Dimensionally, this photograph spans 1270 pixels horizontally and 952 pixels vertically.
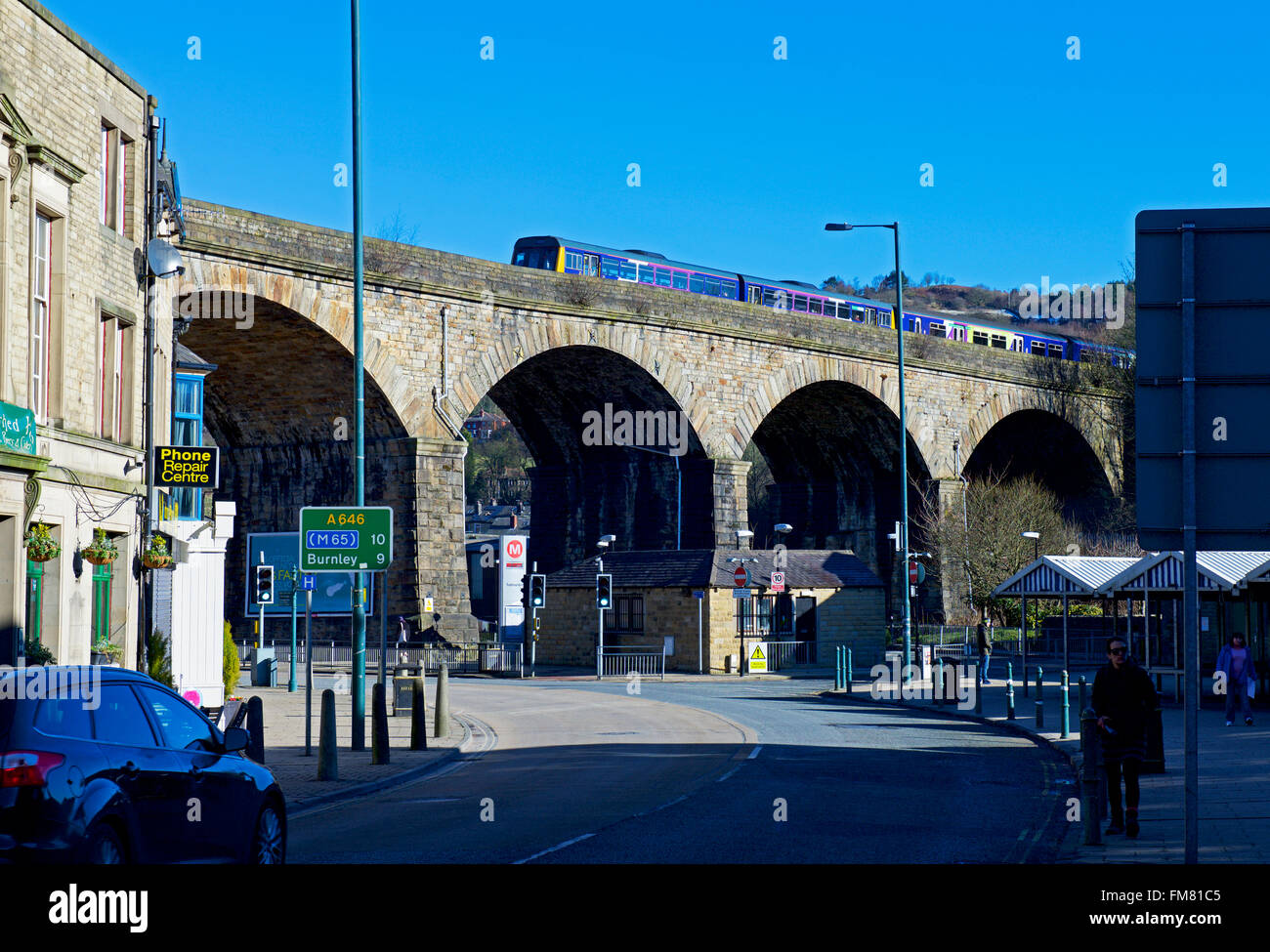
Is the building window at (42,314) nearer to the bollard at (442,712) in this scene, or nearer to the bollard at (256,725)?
the bollard at (256,725)

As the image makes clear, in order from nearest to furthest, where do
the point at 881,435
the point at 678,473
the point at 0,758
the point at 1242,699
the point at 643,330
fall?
1. the point at 0,758
2. the point at 1242,699
3. the point at 643,330
4. the point at 678,473
5. the point at 881,435

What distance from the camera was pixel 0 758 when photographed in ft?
22.2

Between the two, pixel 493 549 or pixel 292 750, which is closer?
pixel 292 750

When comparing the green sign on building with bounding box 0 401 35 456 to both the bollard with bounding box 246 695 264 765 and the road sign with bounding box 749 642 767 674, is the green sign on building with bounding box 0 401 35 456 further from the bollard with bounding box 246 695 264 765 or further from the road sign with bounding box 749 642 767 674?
the road sign with bounding box 749 642 767 674

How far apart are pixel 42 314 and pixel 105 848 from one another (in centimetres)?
1278

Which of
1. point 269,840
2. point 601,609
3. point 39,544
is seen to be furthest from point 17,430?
point 601,609

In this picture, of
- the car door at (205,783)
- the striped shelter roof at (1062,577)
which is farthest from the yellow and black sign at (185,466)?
the striped shelter roof at (1062,577)

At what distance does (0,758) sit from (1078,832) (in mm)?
8293

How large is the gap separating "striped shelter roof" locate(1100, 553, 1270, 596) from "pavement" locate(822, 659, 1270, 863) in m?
2.18

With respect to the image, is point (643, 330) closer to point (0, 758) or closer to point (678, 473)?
point (678, 473)

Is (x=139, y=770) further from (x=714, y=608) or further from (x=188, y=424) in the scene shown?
(x=714, y=608)

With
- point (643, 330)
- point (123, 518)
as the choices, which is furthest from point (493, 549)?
point (123, 518)

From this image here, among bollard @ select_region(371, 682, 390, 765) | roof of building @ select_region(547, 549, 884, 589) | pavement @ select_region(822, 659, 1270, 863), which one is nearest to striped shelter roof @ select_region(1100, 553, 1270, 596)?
pavement @ select_region(822, 659, 1270, 863)

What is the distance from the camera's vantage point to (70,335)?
1872 cm
